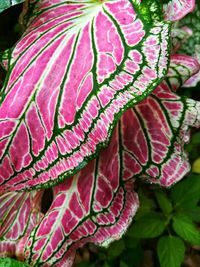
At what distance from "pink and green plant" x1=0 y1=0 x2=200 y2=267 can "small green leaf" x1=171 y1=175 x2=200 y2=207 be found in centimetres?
22

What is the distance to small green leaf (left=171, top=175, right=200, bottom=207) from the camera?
1.14 metres

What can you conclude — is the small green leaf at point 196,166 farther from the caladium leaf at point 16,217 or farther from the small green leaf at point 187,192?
the caladium leaf at point 16,217

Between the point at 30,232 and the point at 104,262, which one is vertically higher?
the point at 30,232

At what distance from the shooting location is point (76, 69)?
0.80m

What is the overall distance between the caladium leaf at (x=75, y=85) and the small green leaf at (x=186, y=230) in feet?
1.26

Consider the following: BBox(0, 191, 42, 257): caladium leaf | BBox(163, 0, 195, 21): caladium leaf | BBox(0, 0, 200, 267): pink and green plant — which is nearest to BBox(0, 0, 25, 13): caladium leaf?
BBox(0, 0, 200, 267): pink and green plant

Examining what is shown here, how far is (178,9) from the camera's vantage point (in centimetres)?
93

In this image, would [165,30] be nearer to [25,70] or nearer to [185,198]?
[25,70]

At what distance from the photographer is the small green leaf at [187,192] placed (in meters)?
1.14

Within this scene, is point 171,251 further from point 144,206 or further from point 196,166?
point 196,166

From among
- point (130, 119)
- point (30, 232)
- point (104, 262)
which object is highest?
point (130, 119)

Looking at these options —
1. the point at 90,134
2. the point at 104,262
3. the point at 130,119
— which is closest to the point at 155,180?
the point at 130,119

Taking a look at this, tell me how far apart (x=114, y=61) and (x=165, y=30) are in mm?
96

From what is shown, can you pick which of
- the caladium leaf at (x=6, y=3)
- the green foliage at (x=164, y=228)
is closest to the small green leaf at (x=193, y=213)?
the green foliage at (x=164, y=228)
